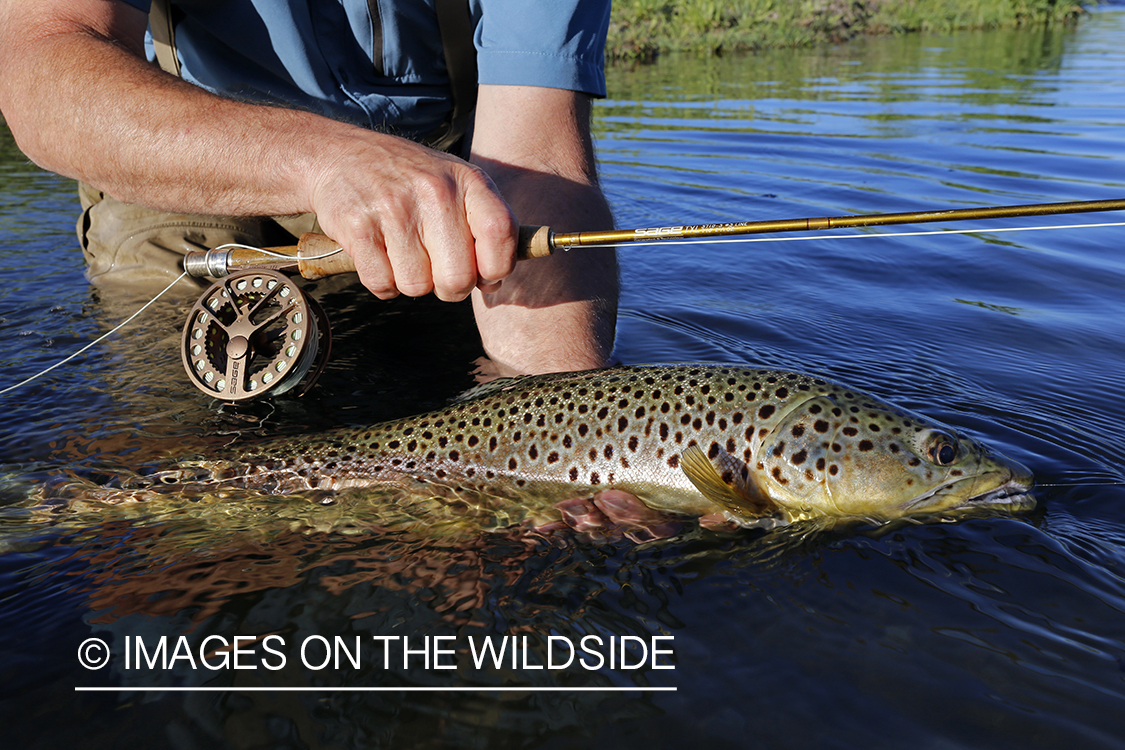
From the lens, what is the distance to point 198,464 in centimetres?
296

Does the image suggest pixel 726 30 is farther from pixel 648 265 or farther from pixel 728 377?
pixel 728 377

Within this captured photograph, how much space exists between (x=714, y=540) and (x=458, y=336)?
94.1 inches

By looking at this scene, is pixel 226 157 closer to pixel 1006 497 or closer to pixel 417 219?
pixel 417 219

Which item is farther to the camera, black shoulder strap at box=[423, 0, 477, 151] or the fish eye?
A: black shoulder strap at box=[423, 0, 477, 151]

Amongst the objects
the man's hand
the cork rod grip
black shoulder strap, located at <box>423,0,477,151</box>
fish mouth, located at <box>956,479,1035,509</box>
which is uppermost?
black shoulder strap, located at <box>423,0,477,151</box>

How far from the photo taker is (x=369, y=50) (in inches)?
178

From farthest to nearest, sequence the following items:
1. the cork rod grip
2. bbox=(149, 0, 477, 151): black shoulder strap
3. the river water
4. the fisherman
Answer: bbox=(149, 0, 477, 151): black shoulder strap < the cork rod grip < the fisherman < the river water

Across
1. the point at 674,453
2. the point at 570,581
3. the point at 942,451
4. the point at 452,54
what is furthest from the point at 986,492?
the point at 452,54

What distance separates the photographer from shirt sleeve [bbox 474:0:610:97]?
3777mm

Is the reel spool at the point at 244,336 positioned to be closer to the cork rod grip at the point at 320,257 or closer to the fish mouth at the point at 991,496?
the cork rod grip at the point at 320,257

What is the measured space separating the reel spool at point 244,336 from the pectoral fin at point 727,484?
1.60m

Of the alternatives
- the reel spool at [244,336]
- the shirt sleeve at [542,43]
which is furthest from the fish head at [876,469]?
the shirt sleeve at [542,43]

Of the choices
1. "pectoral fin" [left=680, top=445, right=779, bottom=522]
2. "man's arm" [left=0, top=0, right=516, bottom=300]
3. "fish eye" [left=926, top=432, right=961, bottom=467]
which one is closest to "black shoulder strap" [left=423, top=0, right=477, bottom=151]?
"man's arm" [left=0, top=0, right=516, bottom=300]

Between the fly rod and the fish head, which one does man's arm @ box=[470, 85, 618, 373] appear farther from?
the fish head
